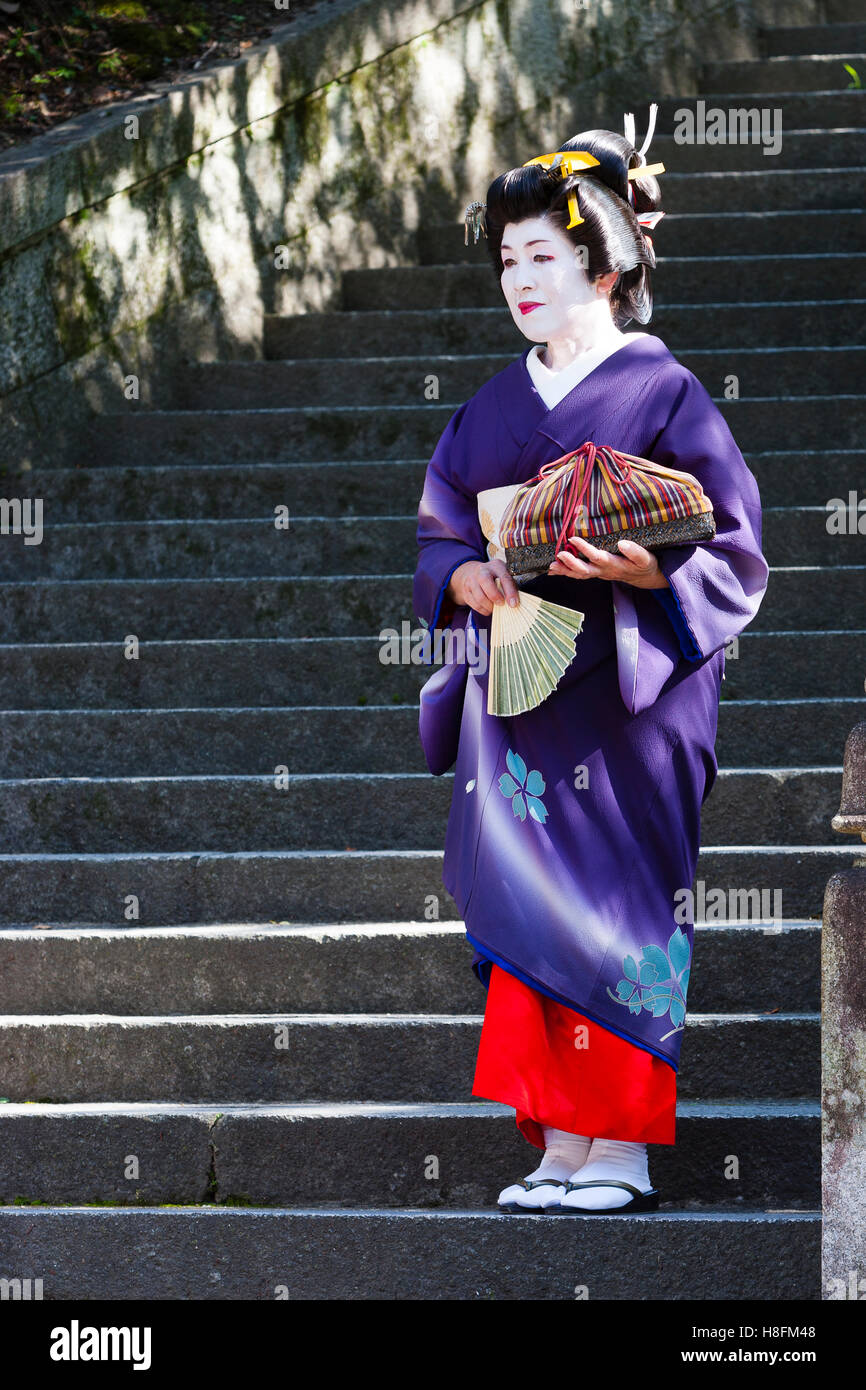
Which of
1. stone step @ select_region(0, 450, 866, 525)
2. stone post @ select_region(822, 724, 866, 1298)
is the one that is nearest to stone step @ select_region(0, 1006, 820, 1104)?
stone post @ select_region(822, 724, 866, 1298)

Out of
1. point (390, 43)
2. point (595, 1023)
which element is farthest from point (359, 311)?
point (595, 1023)

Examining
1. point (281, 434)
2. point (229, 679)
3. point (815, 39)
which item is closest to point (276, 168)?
point (281, 434)

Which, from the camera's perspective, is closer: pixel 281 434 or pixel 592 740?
pixel 592 740

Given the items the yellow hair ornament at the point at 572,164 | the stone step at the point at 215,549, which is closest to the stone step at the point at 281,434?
the stone step at the point at 215,549

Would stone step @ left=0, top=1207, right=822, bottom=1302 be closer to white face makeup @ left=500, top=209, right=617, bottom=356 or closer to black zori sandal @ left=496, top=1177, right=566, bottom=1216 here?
black zori sandal @ left=496, top=1177, right=566, bottom=1216

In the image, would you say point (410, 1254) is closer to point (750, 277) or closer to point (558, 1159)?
point (558, 1159)

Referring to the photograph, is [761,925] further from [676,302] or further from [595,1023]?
[676,302]

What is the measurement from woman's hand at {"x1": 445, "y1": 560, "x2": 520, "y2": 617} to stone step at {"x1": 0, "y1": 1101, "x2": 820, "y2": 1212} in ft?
3.54

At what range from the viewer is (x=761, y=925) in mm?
3896

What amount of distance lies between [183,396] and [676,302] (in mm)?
1999

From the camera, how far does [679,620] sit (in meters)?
3.20

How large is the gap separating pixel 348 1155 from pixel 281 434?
3385 millimetres

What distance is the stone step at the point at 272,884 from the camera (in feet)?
13.4

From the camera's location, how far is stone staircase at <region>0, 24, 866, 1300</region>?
3.41 metres
